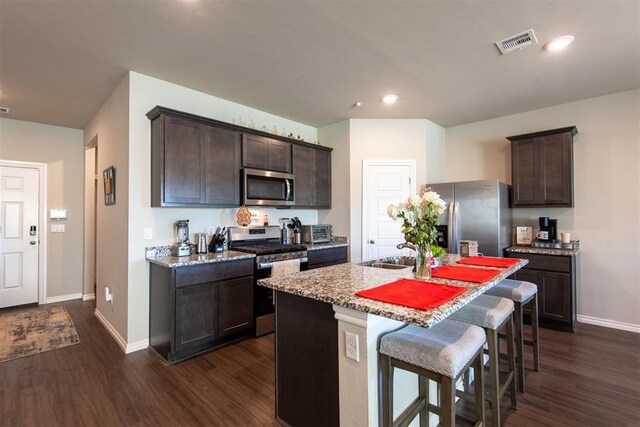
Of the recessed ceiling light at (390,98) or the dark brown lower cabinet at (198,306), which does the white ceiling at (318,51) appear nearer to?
the recessed ceiling light at (390,98)

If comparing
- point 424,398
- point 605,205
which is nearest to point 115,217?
point 424,398

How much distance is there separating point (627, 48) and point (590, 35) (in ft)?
1.77

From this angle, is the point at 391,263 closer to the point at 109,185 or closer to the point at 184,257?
the point at 184,257

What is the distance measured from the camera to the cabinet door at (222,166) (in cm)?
334

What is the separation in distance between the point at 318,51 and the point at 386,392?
8.56 ft

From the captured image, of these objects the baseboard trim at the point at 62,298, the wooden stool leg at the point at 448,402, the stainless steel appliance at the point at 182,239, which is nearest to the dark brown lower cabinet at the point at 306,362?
the wooden stool leg at the point at 448,402

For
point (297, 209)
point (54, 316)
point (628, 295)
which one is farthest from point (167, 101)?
point (628, 295)

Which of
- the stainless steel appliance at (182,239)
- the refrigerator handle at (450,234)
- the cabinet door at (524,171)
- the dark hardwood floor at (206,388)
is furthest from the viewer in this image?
the refrigerator handle at (450,234)

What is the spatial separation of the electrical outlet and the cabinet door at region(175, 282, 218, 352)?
188 centimetres

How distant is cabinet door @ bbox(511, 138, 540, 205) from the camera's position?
13.0 feet

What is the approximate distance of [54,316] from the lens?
4.07m

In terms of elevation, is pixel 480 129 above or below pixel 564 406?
above

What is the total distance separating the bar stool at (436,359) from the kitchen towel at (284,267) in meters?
2.00

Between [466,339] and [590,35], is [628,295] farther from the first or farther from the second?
[466,339]
